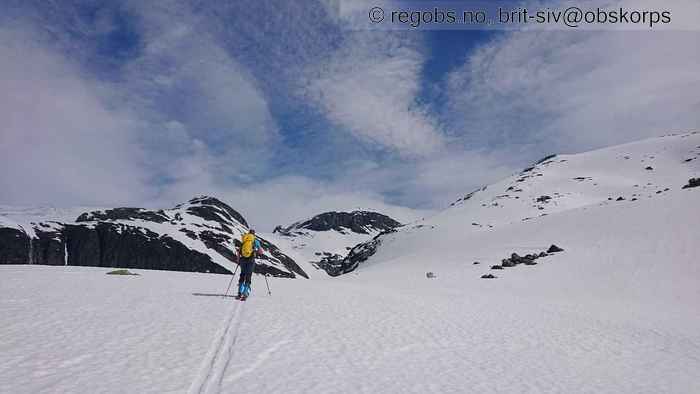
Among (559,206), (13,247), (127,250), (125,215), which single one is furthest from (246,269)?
(125,215)

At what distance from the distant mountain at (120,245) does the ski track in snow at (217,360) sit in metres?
113

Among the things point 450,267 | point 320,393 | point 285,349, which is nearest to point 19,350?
point 285,349

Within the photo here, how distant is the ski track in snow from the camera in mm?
6102

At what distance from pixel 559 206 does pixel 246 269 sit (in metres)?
112

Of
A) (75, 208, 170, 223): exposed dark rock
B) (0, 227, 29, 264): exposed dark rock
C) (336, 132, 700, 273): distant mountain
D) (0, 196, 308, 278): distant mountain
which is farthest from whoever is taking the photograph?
(75, 208, 170, 223): exposed dark rock

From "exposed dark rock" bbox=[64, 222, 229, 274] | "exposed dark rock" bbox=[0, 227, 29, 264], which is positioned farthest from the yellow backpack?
"exposed dark rock" bbox=[0, 227, 29, 264]

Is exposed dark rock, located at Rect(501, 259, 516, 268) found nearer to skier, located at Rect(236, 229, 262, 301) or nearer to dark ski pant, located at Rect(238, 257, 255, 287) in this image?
skier, located at Rect(236, 229, 262, 301)

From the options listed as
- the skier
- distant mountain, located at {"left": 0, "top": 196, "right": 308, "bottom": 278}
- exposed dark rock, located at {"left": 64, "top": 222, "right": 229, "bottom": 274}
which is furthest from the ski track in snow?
exposed dark rock, located at {"left": 64, "top": 222, "right": 229, "bottom": 274}

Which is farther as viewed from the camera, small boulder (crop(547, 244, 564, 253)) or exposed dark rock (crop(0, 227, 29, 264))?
exposed dark rock (crop(0, 227, 29, 264))

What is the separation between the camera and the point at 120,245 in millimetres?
137250

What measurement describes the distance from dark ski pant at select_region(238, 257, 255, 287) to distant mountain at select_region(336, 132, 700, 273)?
1174 inches

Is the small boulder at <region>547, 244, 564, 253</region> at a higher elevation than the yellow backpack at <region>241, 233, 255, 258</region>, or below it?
below

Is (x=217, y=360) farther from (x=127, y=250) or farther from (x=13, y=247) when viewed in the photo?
(x=13, y=247)

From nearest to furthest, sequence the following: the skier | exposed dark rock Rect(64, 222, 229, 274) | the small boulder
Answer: the skier, the small boulder, exposed dark rock Rect(64, 222, 229, 274)
